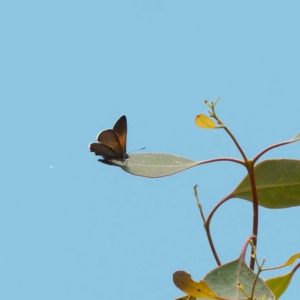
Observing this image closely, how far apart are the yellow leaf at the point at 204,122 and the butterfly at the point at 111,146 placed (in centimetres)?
16

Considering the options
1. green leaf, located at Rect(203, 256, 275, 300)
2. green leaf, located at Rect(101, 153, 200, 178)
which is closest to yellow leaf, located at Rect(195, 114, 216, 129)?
green leaf, located at Rect(101, 153, 200, 178)

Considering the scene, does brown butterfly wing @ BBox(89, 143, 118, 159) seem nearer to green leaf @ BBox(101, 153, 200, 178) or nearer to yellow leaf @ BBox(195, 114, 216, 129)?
green leaf @ BBox(101, 153, 200, 178)

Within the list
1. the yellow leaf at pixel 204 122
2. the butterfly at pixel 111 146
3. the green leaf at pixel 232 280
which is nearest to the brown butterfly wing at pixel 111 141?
the butterfly at pixel 111 146

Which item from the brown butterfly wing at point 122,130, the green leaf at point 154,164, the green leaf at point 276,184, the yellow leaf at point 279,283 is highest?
the brown butterfly wing at point 122,130

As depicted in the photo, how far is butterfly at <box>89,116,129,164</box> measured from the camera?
1160 millimetres

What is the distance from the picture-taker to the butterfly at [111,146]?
1.16 metres

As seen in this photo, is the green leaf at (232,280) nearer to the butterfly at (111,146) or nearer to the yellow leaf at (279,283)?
the yellow leaf at (279,283)

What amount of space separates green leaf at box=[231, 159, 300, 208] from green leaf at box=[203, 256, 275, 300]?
7.8 inches

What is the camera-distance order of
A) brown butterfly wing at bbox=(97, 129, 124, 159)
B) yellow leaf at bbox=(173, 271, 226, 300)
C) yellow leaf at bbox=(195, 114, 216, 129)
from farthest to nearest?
brown butterfly wing at bbox=(97, 129, 124, 159), yellow leaf at bbox=(195, 114, 216, 129), yellow leaf at bbox=(173, 271, 226, 300)

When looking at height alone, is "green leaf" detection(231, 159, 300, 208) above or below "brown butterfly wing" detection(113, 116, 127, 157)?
below

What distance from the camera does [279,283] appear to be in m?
1.08

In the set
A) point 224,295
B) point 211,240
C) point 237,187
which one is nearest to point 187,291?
point 224,295

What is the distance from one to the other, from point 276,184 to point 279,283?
170 mm

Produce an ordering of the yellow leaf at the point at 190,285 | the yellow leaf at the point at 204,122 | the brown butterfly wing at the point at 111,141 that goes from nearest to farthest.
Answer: the yellow leaf at the point at 190,285 → the yellow leaf at the point at 204,122 → the brown butterfly wing at the point at 111,141
